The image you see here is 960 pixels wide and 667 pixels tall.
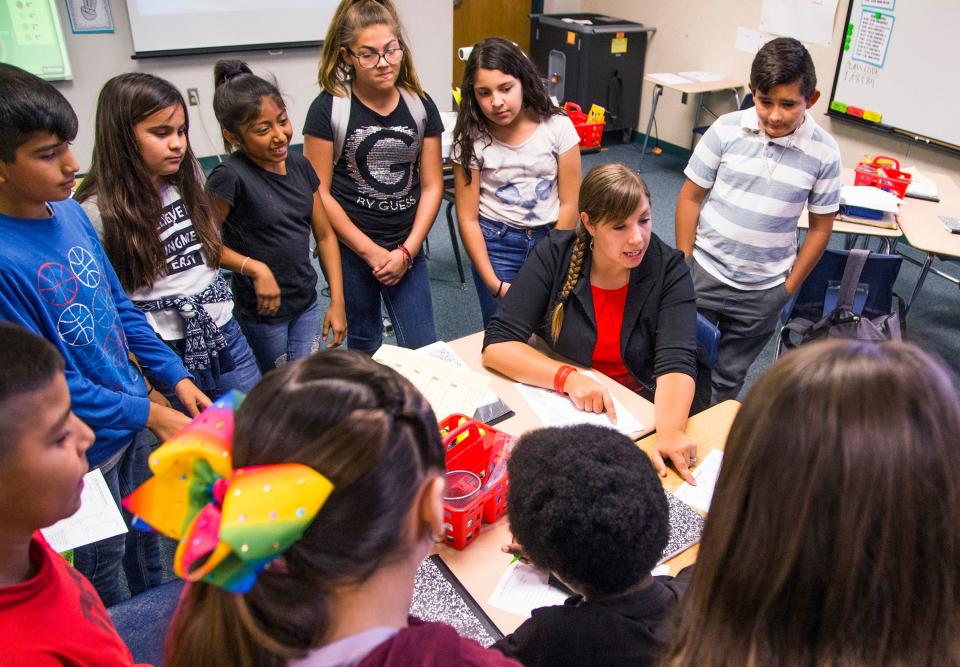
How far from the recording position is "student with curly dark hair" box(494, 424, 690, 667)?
946mm

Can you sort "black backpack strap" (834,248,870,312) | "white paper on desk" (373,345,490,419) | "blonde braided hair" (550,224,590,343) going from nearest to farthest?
"white paper on desk" (373,345,490,419), "blonde braided hair" (550,224,590,343), "black backpack strap" (834,248,870,312)

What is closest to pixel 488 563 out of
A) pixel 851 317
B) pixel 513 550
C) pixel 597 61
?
pixel 513 550

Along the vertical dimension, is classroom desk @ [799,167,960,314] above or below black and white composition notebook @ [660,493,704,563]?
above

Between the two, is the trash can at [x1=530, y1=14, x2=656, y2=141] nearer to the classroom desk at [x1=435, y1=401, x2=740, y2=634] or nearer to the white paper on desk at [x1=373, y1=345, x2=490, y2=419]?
the white paper on desk at [x1=373, y1=345, x2=490, y2=419]

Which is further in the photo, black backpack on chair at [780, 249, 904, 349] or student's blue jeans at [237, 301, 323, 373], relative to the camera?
black backpack on chair at [780, 249, 904, 349]

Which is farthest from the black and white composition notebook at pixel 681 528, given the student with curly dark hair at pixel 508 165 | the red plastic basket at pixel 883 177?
the red plastic basket at pixel 883 177

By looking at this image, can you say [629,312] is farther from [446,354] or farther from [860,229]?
[860,229]

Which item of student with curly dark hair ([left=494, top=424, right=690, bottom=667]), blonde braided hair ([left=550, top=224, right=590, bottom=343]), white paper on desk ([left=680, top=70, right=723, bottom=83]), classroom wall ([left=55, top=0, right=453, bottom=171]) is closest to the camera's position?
student with curly dark hair ([left=494, top=424, right=690, bottom=667])

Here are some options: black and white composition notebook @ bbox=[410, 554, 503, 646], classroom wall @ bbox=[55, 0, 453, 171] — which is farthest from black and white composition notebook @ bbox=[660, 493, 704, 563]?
classroom wall @ bbox=[55, 0, 453, 171]

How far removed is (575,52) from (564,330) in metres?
4.80

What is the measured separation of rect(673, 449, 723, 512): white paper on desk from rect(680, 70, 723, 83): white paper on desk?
4620 mm

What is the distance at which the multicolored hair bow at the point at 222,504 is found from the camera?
609 mm

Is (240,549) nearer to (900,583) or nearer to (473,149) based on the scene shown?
(900,583)

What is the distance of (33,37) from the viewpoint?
4.44 meters
